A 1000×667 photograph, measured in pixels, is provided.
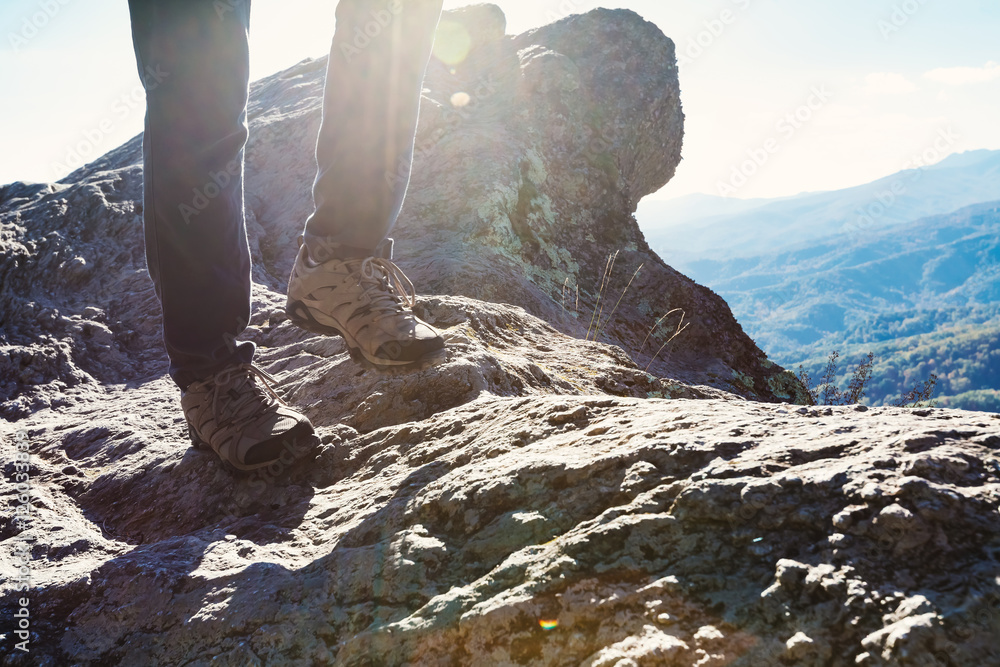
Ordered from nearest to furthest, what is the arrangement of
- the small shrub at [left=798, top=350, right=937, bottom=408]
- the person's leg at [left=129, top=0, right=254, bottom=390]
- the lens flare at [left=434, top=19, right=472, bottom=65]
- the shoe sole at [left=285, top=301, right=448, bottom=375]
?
the person's leg at [left=129, top=0, right=254, bottom=390] → the shoe sole at [left=285, top=301, right=448, bottom=375] → the small shrub at [left=798, top=350, right=937, bottom=408] → the lens flare at [left=434, top=19, right=472, bottom=65]

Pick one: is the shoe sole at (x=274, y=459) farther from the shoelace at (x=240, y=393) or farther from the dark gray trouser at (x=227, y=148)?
the dark gray trouser at (x=227, y=148)

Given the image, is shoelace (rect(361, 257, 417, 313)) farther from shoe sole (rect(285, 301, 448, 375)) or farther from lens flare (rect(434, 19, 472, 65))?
lens flare (rect(434, 19, 472, 65))

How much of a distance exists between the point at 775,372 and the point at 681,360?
1261 millimetres

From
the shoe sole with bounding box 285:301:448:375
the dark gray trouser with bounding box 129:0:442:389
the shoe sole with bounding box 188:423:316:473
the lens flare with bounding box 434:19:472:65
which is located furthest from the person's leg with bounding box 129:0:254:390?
the lens flare with bounding box 434:19:472:65

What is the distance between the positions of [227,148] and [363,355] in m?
0.94

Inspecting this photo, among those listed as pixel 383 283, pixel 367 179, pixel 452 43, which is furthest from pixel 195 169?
pixel 452 43

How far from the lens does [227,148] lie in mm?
2020

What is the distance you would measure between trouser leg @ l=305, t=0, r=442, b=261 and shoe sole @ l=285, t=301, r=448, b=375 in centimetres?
28

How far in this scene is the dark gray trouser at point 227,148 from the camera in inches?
73.4

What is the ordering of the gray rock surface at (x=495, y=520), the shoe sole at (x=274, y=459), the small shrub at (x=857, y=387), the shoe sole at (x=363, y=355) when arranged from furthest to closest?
the small shrub at (x=857, y=387)
the shoe sole at (x=363, y=355)
the shoe sole at (x=274, y=459)
the gray rock surface at (x=495, y=520)

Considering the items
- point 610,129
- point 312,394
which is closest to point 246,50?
point 312,394

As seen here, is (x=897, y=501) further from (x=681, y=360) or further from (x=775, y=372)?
(x=775, y=372)

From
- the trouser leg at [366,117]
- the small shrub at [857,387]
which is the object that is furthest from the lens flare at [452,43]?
the trouser leg at [366,117]

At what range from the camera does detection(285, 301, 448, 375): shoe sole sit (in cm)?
236
